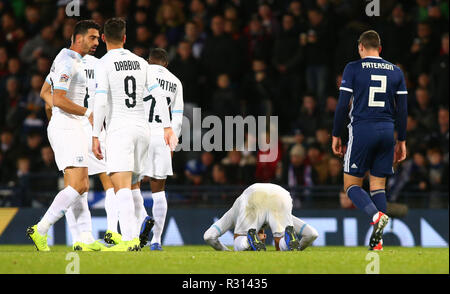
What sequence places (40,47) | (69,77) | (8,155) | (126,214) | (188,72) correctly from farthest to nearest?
(40,47) → (188,72) → (8,155) → (69,77) → (126,214)

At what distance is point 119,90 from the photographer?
8648mm

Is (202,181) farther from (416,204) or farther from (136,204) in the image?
(136,204)

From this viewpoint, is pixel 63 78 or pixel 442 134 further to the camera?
pixel 442 134

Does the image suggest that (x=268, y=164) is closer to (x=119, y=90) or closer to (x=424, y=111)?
(x=424, y=111)

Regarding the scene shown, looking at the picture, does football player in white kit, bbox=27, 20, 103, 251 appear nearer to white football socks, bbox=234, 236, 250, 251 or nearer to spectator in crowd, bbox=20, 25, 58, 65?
white football socks, bbox=234, 236, 250, 251

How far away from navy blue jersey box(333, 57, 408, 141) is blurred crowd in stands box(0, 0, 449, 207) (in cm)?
464

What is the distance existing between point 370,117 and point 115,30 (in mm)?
2630

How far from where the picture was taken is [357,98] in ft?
29.4

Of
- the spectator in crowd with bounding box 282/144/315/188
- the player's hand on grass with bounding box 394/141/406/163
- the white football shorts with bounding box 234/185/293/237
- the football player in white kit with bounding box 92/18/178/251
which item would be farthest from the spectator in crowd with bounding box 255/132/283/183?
the football player in white kit with bounding box 92/18/178/251

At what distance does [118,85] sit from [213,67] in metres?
7.42

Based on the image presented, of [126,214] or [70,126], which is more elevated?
[70,126]

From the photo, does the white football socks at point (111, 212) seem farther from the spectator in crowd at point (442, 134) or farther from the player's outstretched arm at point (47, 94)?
the spectator in crowd at point (442, 134)

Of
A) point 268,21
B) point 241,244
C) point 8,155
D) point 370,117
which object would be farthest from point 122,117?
point 268,21
